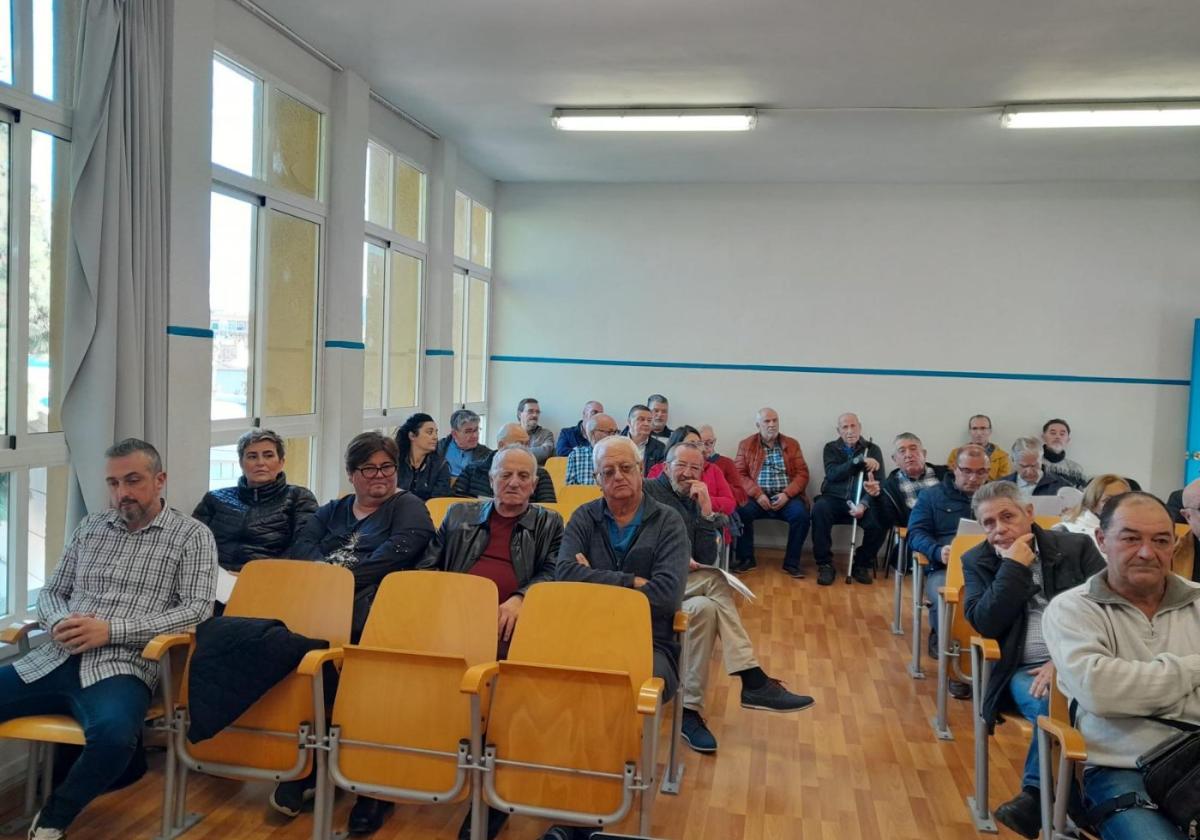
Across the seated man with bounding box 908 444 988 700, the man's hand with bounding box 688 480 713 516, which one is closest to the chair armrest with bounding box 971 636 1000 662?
the man's hand with bounding box 688 480 713 516

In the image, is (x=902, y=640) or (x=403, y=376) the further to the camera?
(x=403, y=376)

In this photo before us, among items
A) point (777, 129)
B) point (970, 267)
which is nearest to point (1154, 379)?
point (970, 267)

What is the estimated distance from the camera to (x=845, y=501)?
7.90 meters

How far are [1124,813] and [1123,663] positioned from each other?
37 centimetres

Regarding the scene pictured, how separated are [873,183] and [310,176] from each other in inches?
205

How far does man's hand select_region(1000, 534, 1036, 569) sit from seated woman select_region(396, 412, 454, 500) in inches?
127

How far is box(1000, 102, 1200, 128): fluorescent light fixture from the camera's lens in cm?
575

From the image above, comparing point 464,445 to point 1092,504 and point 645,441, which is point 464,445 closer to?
point 645,441

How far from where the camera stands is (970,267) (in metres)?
8.41

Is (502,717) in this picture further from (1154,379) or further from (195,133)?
(1154,379)

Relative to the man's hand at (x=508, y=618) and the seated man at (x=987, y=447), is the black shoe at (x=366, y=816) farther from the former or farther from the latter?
the seated man at (x=987, y=447)

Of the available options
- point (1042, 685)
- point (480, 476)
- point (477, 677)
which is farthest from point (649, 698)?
point (480, 476)

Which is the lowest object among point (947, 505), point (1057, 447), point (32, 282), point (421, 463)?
point (947, 505)

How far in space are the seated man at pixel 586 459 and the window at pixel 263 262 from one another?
167 cm
